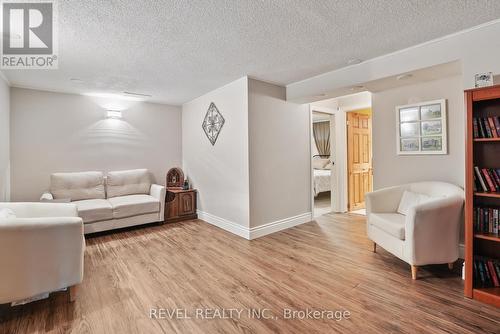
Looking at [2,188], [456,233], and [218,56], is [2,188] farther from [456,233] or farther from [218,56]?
[456,233]

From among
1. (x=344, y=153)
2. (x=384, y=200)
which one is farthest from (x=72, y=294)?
(x=344, y=153)

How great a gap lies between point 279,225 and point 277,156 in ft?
3.71

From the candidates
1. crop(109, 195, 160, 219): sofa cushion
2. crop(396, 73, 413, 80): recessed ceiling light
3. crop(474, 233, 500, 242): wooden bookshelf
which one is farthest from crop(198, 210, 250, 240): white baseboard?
crop(396, 73, 413, 80): recessed ceiling light

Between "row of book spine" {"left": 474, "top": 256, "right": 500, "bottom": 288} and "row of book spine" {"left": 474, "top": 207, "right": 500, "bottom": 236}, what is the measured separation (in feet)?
0.89

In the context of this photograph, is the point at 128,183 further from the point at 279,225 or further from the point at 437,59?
the point at 437,59

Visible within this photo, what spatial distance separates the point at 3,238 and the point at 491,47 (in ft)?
13.9

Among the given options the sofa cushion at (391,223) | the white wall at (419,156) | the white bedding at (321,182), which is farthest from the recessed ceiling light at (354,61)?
the white bedding at (321,182)

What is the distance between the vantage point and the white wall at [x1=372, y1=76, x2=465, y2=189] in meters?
2.73

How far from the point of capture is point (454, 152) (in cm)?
276

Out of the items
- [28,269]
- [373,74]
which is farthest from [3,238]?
[373,74]

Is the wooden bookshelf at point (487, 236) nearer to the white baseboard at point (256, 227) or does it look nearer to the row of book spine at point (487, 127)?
the row of book spine at point (487, 127)

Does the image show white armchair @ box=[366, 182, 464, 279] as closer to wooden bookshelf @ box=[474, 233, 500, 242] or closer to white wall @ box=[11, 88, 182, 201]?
wooden bookshelf @ box=[474, 233, 500, 242]

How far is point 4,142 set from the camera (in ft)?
10.8

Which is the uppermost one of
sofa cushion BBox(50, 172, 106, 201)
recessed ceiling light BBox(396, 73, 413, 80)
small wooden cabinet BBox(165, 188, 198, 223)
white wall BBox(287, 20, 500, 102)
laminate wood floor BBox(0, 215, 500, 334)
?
white wall BBox(287, 20, 500, 102)
